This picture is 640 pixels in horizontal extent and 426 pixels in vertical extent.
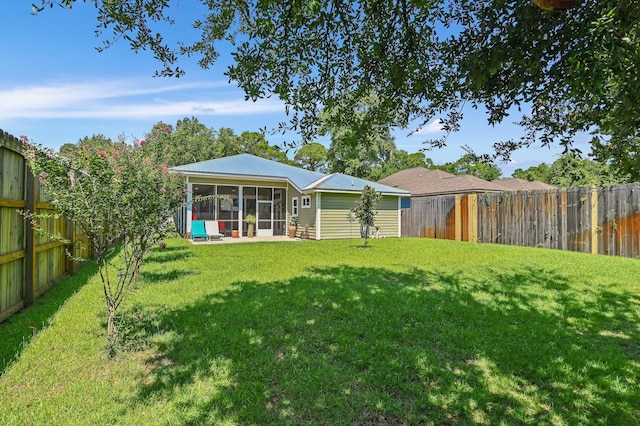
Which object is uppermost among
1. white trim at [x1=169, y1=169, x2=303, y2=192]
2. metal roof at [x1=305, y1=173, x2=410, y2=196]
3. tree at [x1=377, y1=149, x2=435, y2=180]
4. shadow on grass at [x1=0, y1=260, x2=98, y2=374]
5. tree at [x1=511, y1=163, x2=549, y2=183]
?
tree at [x1=377, y1=149, x2=435, y2=180]

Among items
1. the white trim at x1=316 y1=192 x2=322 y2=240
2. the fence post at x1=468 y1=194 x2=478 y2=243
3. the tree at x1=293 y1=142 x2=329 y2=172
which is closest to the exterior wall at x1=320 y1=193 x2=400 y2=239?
the white trim at x1=316 y1=192 x2=322 y2=240

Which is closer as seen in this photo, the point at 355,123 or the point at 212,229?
the point at 355,123

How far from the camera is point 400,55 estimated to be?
288cm

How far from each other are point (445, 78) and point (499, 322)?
3268 millimetres

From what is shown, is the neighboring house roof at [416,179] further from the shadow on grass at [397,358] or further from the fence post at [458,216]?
the shadow on grass at [397,358]

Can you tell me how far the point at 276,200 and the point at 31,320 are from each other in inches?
546

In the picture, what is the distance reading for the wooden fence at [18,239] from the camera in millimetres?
4031

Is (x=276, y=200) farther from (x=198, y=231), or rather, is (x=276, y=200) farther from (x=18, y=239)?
(x=18, y=239)

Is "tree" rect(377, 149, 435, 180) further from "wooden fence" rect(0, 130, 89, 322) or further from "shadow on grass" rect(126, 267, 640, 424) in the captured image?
"wooden fence" rect(0, 130, 89, 322)

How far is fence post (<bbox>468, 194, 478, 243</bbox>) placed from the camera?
47.9ft

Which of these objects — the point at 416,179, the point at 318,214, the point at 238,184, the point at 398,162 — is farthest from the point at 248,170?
the point at 398,162

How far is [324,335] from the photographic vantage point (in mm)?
3787

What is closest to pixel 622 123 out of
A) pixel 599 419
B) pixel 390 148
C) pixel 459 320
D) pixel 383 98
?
pixel 383 98

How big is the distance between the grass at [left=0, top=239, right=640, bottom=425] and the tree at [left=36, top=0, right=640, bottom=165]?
2082 millimetres
